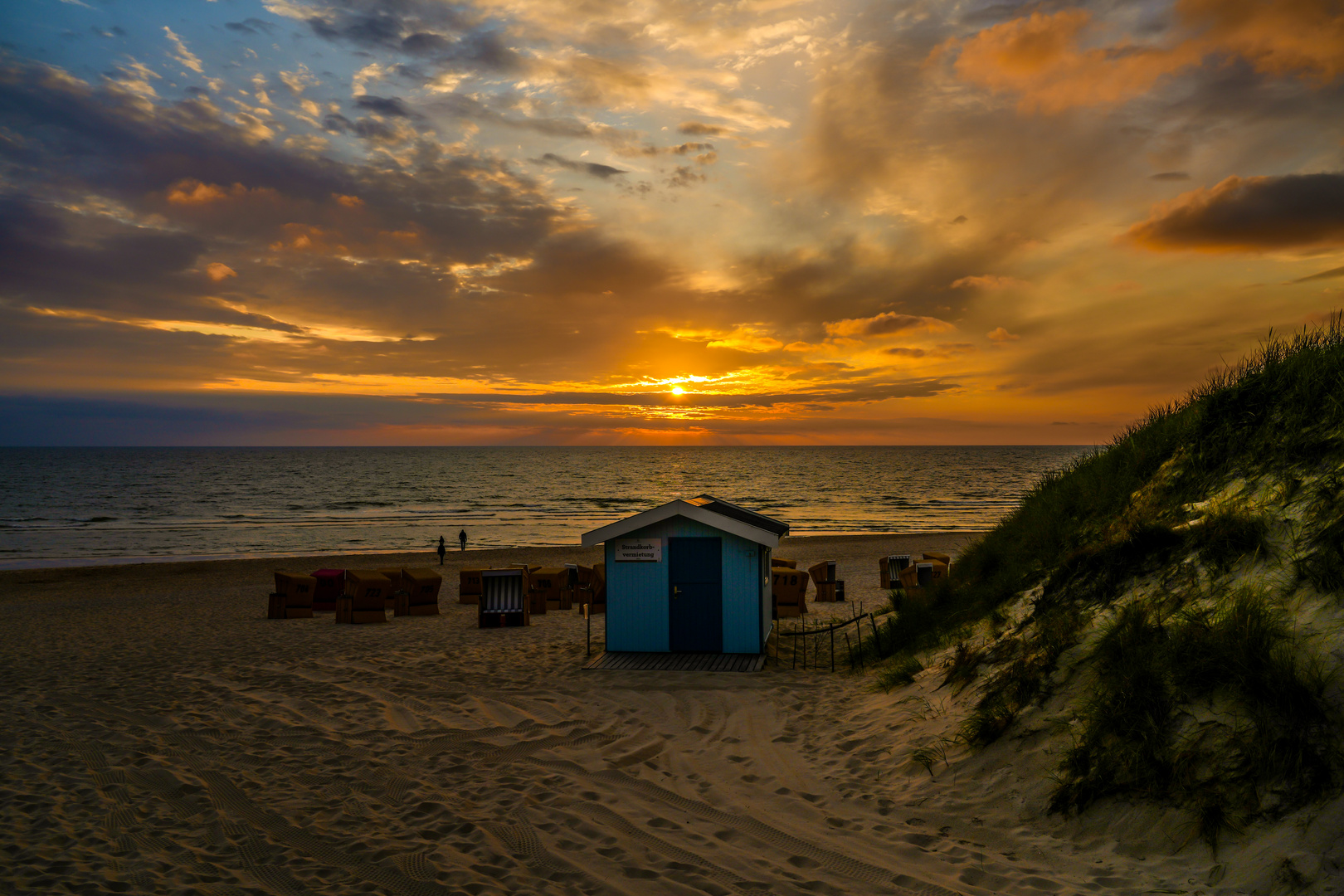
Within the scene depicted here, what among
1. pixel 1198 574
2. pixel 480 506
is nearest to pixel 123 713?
pixel 1198 574

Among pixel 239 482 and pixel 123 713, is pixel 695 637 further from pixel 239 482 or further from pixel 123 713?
Answer: pixel 239 482

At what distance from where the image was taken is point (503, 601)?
17000mm

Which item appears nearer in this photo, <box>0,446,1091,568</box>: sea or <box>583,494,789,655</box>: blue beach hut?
<box>583,494,789,655</box>: blue beach hut

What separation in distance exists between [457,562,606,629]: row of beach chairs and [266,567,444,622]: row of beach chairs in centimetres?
148

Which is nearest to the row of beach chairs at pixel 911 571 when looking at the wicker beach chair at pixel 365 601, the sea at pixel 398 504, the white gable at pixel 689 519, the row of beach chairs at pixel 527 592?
the sea at pixel 398 504

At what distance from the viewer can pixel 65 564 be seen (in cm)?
3212

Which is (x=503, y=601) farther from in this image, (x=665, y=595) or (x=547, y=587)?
(x=665, y=595)

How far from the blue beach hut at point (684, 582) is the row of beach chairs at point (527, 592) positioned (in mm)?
1672

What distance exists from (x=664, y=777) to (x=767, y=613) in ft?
21.0

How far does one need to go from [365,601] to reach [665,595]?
28.6ft

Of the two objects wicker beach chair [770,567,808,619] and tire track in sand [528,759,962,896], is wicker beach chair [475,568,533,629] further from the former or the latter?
tire track in sand [528,759,962,896]

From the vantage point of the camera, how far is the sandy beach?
5.55m

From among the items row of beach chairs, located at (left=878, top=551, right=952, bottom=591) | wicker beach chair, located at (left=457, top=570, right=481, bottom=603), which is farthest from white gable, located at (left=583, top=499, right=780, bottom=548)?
wicker beach chair, located at (left=457, top=570, right=481, bottom=603)

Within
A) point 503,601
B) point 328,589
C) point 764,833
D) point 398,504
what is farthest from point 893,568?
point 398,504
